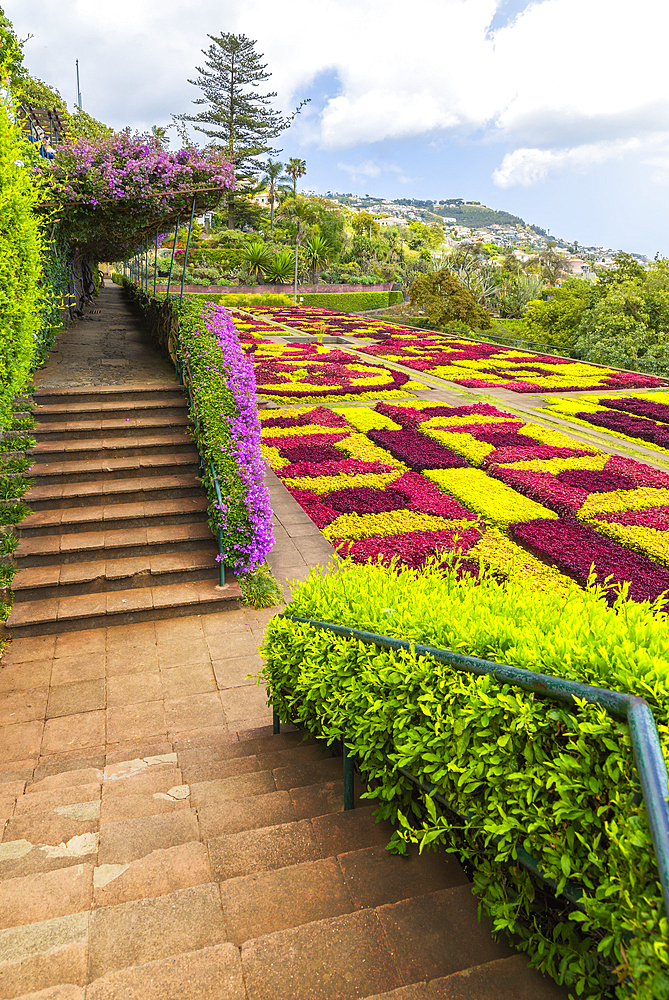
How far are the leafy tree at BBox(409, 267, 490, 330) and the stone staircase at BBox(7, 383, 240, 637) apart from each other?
87.0ft

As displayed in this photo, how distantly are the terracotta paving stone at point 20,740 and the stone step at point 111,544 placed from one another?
2009 millimetres

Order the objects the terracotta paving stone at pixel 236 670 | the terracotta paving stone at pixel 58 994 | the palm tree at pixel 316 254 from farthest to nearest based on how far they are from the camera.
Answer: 1. the palm tree at pixel 316 254
2. the terracotta paving stone at pixel 236 670
3. the terracotta paving stone at pixel 58 994

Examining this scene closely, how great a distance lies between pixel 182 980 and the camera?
1648 mm

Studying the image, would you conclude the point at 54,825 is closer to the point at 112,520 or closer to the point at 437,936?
the point at 437,936

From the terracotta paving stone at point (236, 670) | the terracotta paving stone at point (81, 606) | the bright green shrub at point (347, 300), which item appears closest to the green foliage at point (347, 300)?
the bright green shrub at point (347, 300)

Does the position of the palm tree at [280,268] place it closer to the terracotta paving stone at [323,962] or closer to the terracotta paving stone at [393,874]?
the terracotta paving stone at [393,874]

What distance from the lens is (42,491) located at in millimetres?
6551

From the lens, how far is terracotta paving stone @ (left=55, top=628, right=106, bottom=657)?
5117mm

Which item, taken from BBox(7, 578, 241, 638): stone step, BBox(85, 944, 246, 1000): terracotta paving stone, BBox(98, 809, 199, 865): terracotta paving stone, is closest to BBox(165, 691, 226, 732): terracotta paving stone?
BBox(7, 578, 241, 638): stone step

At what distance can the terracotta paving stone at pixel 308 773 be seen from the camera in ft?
10.00

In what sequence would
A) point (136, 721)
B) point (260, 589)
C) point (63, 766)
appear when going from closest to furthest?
point (63, 766) → point (136, 721) → point (260, 589)

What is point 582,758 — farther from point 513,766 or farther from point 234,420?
point 234,420

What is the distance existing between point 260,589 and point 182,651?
1.11 meters

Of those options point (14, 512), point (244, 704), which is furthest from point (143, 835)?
point (14, 512)
